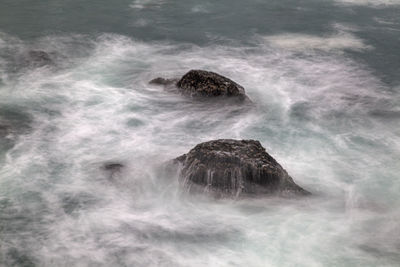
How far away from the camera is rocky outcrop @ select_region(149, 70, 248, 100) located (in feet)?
43.1

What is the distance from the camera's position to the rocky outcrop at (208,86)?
43.1ft

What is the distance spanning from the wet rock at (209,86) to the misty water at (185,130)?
1.30ft

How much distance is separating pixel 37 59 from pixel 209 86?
226 inches

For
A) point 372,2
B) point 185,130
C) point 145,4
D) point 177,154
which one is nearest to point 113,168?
point 177,154

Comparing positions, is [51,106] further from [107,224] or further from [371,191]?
[371,191]

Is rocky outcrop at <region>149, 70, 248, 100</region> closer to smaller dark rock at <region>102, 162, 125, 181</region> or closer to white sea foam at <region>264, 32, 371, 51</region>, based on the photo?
smaller dark rock at <region>102, 162, 125, 181</region>

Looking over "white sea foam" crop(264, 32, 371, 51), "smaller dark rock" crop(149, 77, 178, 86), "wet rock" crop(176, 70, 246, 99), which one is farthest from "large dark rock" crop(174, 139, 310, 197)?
"white sea foam" crop(264, 32, 371, 51)

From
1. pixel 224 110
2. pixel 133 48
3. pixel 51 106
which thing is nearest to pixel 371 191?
pixel 224 110

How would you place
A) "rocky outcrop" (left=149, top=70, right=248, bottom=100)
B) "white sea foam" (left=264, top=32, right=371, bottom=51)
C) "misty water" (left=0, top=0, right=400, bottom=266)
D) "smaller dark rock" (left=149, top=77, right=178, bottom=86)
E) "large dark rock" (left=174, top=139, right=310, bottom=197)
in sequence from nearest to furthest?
"misty water" (left=0, top=0, right=400, bottom=266), "large dark rock" (left=174, top=139, right=310, bottom=197), "rocky outcrop" (left=149, top=70, right=248, bottom=100), "smaller dark rock" (left=149, top=77, right=178, bottom=86), "white sea foam" (left=264, top=32, right=371, bottom=51)

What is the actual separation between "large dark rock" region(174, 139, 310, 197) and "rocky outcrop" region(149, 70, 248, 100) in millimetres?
3830

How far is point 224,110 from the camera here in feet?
42.0

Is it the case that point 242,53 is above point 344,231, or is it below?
above

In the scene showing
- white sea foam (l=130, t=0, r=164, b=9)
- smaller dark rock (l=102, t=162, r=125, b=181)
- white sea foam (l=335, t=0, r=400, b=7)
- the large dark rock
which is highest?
white sea foam (l=335, t=0, r=400, b=7)

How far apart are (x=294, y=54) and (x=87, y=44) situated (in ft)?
22.6
